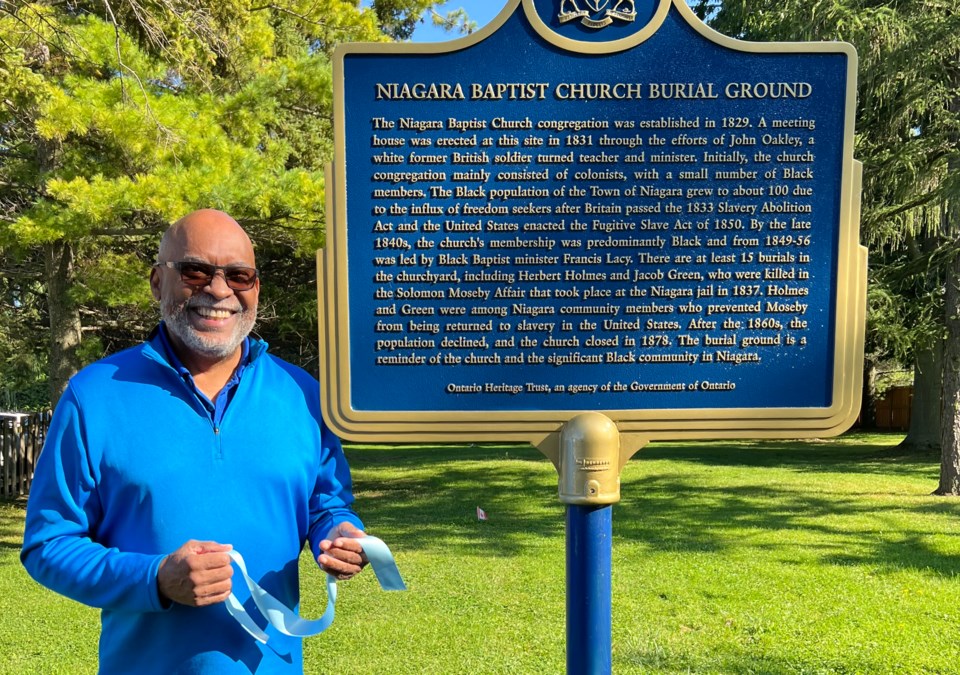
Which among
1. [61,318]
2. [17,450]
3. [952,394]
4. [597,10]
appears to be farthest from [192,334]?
[17,450]

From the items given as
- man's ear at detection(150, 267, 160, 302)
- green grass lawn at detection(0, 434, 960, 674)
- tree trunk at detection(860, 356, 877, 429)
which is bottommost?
tree trunk at detection(860, 356, 877, 429)

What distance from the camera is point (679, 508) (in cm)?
957

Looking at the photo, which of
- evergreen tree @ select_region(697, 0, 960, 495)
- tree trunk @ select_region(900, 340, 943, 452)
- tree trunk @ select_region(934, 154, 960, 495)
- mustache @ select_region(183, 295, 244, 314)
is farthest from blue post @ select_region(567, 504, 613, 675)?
tree trunk @ select_region(900, 340, 943, 452)

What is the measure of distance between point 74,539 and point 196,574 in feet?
1.22

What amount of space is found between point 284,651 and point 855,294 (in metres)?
2.25

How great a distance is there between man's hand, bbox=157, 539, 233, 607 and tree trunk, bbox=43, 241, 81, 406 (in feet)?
24.8

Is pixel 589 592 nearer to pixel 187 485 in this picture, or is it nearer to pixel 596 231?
pixel 596 231

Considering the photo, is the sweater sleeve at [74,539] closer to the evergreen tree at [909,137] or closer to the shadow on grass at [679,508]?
the shadow on grass at [679,508]

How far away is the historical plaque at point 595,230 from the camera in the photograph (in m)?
2.85

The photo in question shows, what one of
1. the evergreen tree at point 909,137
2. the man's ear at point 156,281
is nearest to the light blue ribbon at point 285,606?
the man's ear at point 156,281

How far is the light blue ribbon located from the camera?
2.04m

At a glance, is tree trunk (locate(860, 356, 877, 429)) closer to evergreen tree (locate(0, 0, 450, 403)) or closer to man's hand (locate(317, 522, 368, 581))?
evergreen tree (locate(0, 0, 450, 403))

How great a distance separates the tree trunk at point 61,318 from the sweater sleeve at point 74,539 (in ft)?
23.8

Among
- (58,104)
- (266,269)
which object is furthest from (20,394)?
(58,104)
